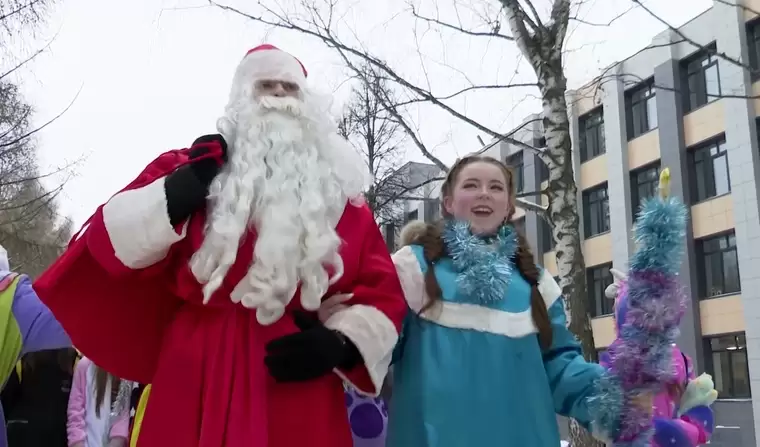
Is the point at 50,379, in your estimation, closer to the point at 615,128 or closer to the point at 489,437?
the point at 489,437

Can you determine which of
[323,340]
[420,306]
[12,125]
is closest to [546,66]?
[420,306]

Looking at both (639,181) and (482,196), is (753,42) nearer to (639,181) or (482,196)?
(639,181)

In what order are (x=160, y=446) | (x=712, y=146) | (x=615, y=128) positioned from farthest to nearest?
(x=615, y=128) < (x=712, y=146) < (x=160, y=446)

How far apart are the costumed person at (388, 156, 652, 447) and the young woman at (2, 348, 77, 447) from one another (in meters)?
3.05

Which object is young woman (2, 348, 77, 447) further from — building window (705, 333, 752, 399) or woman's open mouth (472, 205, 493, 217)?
building window (705, 333, 752, 399)

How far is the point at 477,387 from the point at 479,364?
8 centimetres

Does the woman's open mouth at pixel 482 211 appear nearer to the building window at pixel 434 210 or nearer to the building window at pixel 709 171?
the building window at pixel 434 210

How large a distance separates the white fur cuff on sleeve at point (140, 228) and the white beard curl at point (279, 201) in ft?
0.39

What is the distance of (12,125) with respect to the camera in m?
10.3

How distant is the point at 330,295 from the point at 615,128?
67.1ft

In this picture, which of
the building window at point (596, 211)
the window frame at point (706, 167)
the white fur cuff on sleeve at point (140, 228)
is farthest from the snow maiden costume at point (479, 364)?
the building window at point (596, 211)

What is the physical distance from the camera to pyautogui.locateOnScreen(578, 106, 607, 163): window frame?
2252 centimetres

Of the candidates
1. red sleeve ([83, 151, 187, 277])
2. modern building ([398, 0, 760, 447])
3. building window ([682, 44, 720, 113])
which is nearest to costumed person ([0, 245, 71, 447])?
red sleeve ([83, 151, 187, 277])

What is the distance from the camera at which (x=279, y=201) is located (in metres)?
2.39
